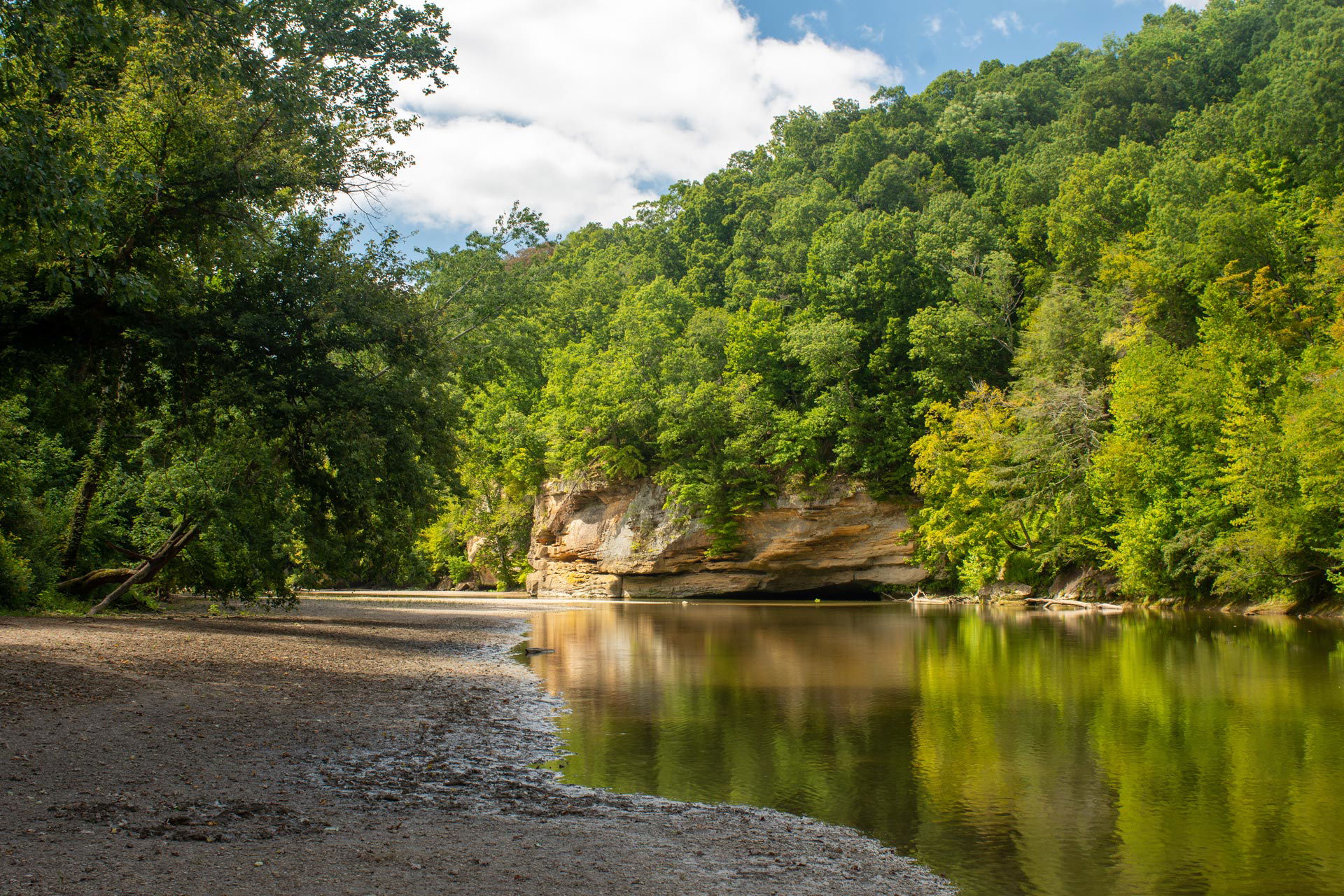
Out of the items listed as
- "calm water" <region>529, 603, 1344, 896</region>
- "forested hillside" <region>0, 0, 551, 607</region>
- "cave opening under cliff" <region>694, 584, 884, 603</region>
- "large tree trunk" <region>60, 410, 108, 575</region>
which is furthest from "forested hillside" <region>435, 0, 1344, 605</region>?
"calm water" <region>529, 603, 1344, 896</region>

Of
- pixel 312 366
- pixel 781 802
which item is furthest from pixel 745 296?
pixel 781 802

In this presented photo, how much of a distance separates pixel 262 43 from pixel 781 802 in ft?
66.6

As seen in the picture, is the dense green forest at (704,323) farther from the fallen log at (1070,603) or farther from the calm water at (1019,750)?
the calm water at (1019,750)

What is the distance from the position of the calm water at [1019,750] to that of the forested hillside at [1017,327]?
15.3m

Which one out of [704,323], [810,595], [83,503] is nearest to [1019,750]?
[83,503]

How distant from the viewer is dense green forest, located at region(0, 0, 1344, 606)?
1576 cm

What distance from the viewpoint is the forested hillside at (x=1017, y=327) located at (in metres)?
34.0

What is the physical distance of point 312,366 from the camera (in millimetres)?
17203

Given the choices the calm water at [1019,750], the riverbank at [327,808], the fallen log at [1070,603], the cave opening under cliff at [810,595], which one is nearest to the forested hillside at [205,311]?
the riverbank at [327,808]

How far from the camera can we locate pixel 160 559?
23188mm

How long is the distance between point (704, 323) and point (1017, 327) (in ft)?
62.4

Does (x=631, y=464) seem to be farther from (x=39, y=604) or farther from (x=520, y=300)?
(x=39, y=604)

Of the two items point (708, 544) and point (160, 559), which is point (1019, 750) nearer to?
point (160, 559)

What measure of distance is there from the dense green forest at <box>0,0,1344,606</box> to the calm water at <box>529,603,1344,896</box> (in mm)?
7822
